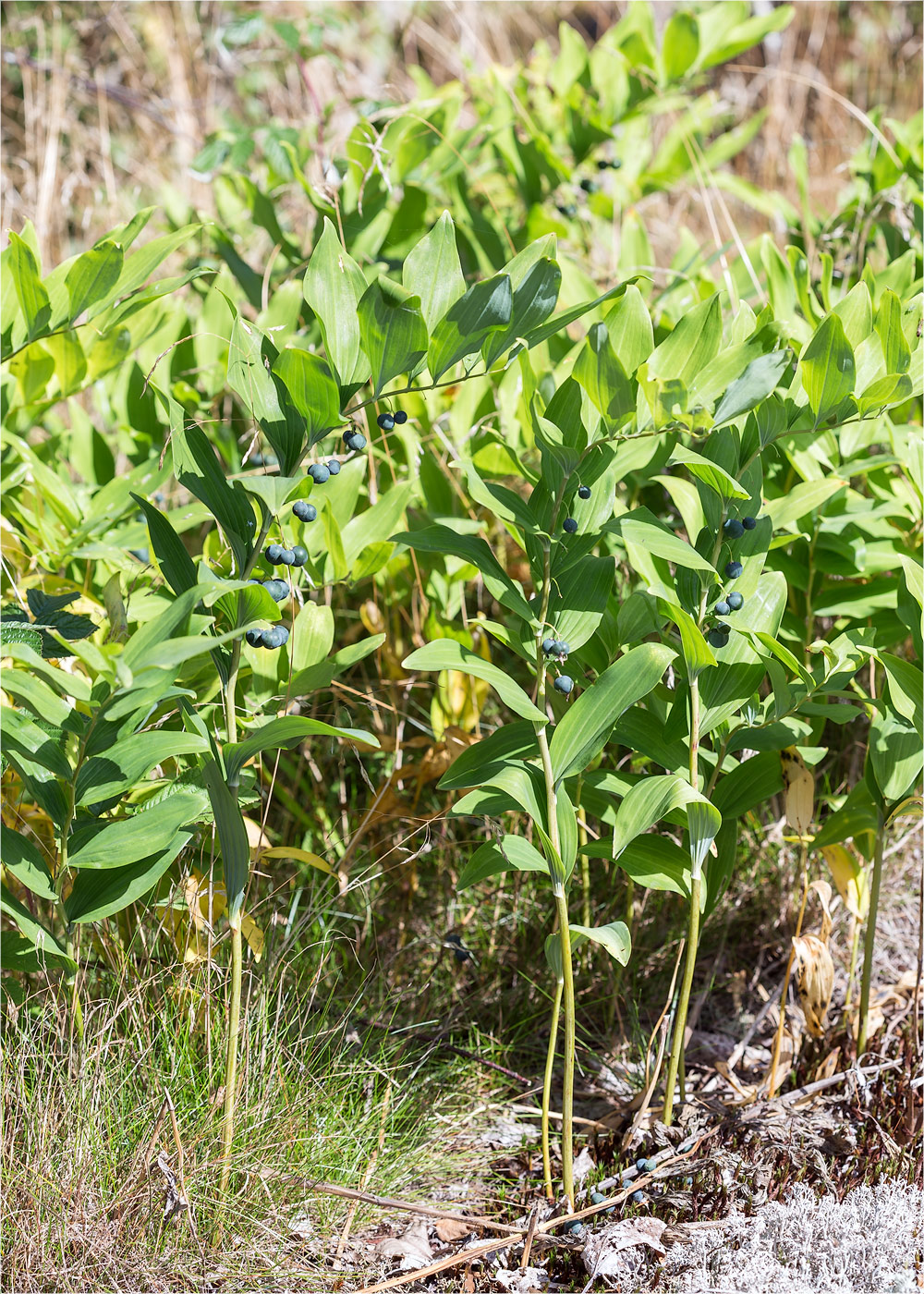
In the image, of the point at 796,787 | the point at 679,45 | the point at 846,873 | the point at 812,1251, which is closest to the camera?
the point at 812,1251

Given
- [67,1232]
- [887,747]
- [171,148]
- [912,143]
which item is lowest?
[67,1232]

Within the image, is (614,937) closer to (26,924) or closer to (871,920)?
(871,920)

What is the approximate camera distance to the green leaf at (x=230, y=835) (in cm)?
109

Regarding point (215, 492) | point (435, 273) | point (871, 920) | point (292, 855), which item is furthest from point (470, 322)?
point (871, 920)

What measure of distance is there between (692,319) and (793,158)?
1.21 metres

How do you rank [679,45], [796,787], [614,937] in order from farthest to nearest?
[679,45] → [796,787] → [614,937]

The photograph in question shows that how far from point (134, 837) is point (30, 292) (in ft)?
2.57

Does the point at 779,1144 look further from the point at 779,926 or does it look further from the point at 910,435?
the point at 910,435

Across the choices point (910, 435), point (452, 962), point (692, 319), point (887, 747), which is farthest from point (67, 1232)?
point (910, 435)

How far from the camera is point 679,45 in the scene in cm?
225

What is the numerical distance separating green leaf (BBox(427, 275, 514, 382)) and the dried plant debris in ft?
3.60

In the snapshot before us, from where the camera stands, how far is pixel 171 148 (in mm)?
4340

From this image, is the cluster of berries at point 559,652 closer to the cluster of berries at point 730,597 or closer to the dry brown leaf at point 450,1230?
the cluster of berries at point 730,597

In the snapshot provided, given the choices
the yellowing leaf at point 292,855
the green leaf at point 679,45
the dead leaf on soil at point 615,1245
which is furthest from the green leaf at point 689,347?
the green leaf at point 679,45
